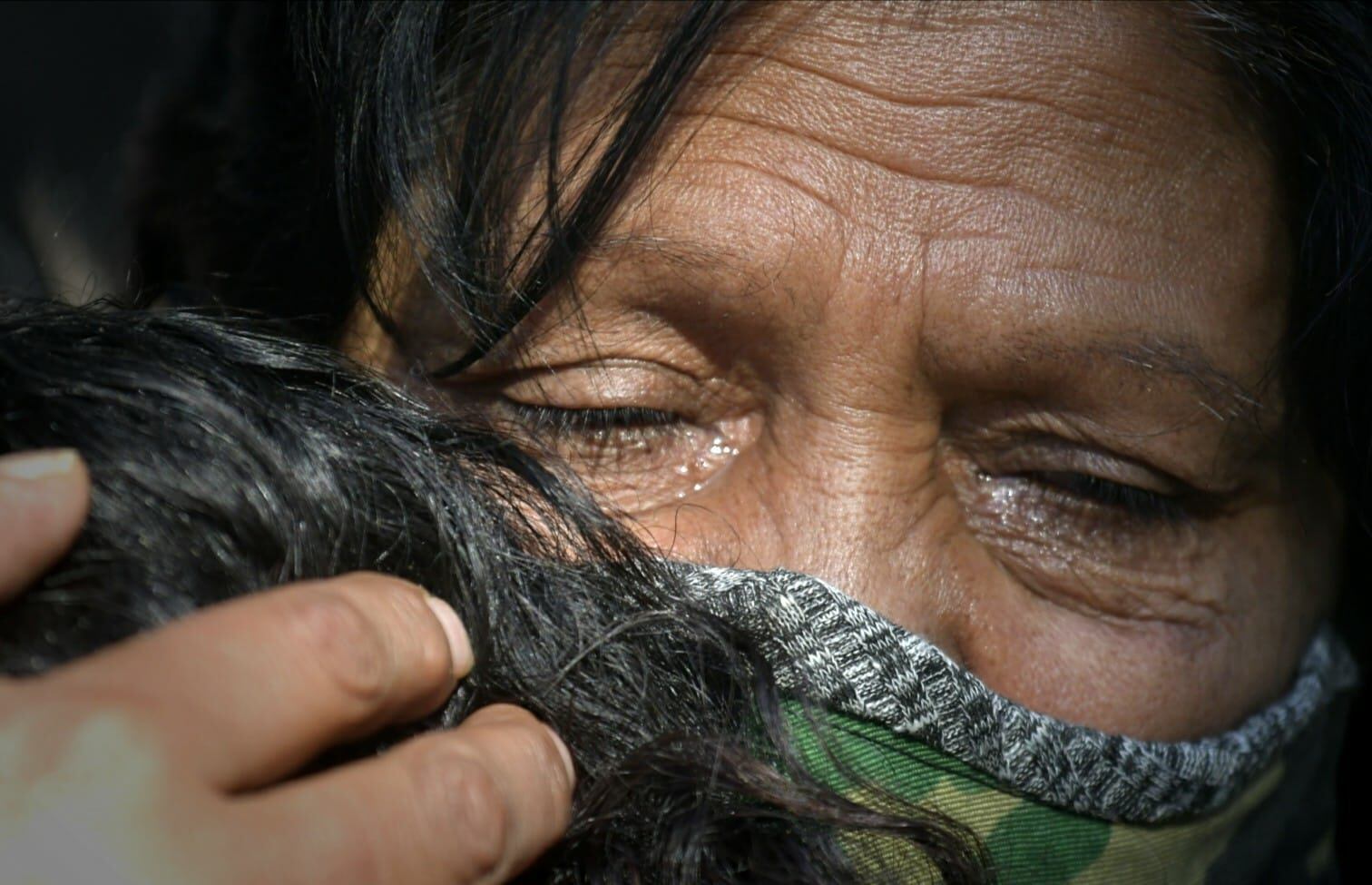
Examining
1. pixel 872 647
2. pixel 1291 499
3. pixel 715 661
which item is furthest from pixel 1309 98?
pixel 715 661

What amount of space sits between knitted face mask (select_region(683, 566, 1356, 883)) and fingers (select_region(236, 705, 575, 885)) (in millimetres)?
280

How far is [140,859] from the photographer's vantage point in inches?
27.1

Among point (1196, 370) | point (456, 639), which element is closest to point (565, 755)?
point (456, 639)

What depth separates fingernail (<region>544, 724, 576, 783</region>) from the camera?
98 cm

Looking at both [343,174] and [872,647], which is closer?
[872,647]

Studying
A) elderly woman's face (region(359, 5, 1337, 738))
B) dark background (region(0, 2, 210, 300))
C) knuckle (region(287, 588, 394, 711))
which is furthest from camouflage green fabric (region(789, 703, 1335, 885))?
dark background (region(0, 2, 210, 300))

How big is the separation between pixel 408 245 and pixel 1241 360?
100 centimetres

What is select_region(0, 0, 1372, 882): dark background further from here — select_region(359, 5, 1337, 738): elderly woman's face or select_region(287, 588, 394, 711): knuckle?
select_region(287, 588, 394, 711): knuckle

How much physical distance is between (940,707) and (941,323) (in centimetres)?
42

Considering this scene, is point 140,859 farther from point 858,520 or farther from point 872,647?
point 858,520

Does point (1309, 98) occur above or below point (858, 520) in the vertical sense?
above

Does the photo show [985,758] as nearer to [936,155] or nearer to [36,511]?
[936,155]

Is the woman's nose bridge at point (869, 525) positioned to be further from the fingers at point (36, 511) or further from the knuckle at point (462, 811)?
the fingers at point (36, 511)

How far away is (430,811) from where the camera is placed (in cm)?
82
